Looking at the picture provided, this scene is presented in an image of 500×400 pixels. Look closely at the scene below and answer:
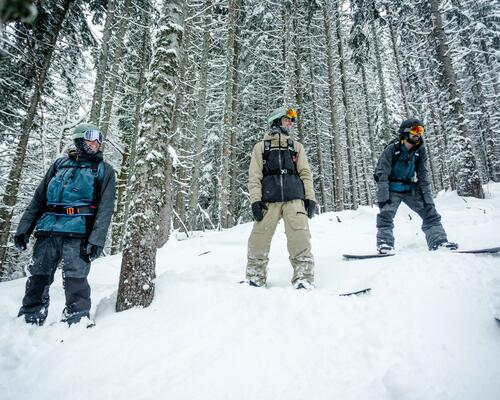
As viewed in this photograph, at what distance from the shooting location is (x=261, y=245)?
13.1 feet

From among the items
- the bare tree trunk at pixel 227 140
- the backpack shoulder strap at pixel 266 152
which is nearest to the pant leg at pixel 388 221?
the backpack shoulder strap at pixel 266 152

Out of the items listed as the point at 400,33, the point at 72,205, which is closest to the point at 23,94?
the point at 72,205

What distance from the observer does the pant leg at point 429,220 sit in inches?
178

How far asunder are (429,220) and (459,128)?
6851 millimetres

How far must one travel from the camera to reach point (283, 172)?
4.10 metres

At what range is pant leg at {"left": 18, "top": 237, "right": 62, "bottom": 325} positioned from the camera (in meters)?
3.31

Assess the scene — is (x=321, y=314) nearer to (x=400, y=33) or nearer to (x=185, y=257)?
(x=185, y=257)

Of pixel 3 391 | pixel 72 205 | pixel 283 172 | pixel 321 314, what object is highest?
pixel 283 172

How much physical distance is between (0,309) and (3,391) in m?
1.83

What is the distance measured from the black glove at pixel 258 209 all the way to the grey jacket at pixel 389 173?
83.2 inches

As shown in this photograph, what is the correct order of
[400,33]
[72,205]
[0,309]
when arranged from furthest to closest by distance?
[400,33], [0,309], [72,205]

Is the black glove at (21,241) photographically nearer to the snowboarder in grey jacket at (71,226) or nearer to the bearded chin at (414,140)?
the snowboarder in grey jacket at (71,226)

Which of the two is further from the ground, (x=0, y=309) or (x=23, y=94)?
(x=23, y=94)

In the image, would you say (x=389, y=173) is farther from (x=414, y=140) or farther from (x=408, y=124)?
(x=408, y=124)
